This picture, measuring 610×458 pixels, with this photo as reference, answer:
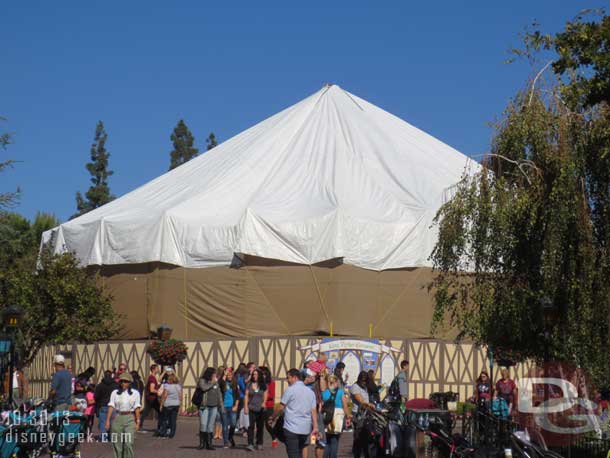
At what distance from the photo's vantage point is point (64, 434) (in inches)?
604

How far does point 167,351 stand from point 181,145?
52.7m

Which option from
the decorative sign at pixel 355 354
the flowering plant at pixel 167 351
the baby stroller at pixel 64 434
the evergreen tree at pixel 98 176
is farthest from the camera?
the evergreen tree at pixel 98 176

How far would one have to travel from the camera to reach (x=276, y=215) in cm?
3544

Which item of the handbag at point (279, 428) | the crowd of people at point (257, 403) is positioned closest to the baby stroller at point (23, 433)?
the crowd of people at point (257, 403)

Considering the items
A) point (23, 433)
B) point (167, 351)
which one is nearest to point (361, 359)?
point (167, 351)

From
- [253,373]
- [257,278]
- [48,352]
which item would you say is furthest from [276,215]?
[253,373]

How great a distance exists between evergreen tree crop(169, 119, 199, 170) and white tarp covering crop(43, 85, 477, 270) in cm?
3765

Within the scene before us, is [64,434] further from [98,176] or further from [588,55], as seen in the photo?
[98,176]

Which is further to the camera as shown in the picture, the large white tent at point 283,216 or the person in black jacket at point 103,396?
the large white tent at point 283,216

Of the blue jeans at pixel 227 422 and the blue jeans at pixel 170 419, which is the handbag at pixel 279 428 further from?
the blue jeans at pixel 170 419

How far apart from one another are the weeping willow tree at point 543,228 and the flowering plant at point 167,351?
1403 centimetres

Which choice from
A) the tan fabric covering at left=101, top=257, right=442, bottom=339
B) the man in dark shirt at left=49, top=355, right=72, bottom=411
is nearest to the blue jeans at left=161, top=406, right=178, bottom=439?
the man in dark shirt at left=49, top=355, right=72, bottom=411

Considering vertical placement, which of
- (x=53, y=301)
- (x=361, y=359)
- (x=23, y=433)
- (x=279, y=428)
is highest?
(x=53, y=301)

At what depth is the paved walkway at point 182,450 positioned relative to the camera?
18.8 metres
